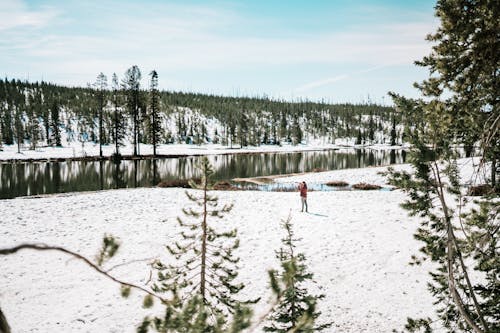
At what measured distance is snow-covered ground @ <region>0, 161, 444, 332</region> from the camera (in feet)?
36.3

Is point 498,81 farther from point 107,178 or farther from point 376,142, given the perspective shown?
point 376,142

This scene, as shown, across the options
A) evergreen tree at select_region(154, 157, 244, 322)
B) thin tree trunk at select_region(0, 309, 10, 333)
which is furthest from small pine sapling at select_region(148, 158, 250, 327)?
thin tree trunk at select_region(0, 309, 10, 333)

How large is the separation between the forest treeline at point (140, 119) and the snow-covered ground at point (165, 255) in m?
48.0

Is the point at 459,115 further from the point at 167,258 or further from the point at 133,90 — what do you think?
the point at 133,90

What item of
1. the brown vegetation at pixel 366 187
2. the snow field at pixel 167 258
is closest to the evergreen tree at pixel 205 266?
the snow field at pixel 167 258

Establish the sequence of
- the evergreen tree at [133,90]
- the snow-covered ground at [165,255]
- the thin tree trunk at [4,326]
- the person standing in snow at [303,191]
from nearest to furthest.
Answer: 1. the thin tree trunk at [4,326]
2. the snow-covered ground at [165,255]
3. the person standing in snow at [303,191]
4. the evergreen tree at [133,90]

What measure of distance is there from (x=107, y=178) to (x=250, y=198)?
78.9 feet

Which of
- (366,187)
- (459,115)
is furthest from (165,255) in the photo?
(366,187)

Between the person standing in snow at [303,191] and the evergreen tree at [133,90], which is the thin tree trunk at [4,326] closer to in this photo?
the person standing in snow at [303,191]

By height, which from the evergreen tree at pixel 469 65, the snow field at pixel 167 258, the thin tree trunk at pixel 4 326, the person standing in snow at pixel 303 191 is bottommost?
the snow field at pixel 167 258

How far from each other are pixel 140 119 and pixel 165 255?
77.3 m

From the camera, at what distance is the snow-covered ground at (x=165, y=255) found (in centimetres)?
1106

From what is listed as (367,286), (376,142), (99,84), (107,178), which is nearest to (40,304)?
(367,286)

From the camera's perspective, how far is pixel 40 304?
11.3 m
